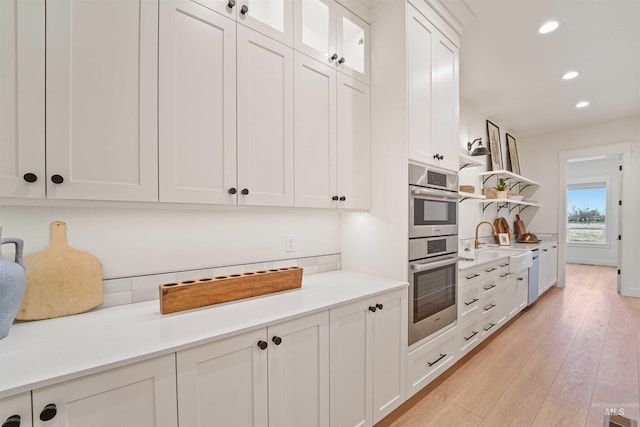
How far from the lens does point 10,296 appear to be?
918mm

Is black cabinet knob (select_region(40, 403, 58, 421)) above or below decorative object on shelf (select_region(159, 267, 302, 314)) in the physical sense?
below

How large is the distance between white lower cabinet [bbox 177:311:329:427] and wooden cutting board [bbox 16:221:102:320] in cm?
63

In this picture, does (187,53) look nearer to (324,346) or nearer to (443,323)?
(324,346)

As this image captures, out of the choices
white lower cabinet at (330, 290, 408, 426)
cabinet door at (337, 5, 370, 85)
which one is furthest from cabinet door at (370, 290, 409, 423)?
cabinet door at (337, 5, 370, 85)

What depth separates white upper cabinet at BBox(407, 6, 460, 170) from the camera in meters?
1.86

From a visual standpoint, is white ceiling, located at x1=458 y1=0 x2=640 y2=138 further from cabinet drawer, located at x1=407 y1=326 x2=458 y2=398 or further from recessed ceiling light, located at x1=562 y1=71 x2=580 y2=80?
cabinet drawer, located at x1=407 y1=326 x2=458 y2=398

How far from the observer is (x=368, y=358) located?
1.54 meters

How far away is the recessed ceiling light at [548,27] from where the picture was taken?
7.38 ft

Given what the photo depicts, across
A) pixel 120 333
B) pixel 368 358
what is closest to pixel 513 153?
pixel 368 358

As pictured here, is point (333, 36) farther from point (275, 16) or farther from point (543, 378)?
point (543, 378)

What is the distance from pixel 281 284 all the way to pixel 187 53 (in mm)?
1238

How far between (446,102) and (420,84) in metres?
0.40

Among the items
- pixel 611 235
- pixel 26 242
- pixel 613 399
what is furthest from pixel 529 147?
pixel 26 242

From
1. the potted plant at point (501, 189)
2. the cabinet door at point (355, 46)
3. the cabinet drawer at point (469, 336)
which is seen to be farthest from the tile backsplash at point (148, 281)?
the potted plant at point (501, 189)
